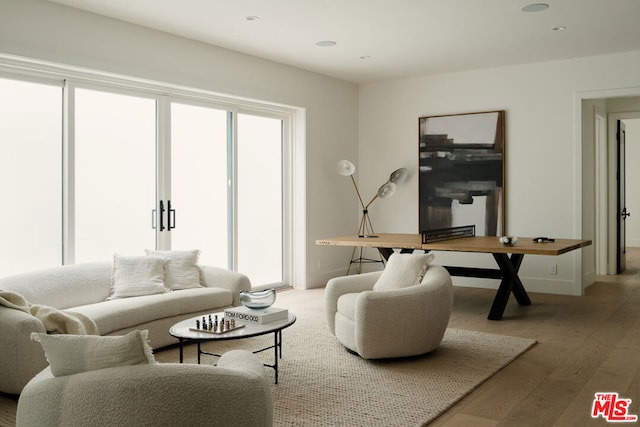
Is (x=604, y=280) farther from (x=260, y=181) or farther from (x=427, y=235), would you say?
(x=260, y=181)

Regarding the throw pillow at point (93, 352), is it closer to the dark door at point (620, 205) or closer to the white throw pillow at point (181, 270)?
the white throw pillow at point (181, 270)

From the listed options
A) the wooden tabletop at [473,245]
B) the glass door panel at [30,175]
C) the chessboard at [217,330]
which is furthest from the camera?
the wooden tabletop at [473,245]

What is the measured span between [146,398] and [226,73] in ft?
16.0

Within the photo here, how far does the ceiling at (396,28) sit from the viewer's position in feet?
15.7

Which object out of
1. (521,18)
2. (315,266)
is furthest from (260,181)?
(521,18)

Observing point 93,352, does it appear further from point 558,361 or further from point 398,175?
point 398,175

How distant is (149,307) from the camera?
13.9ft

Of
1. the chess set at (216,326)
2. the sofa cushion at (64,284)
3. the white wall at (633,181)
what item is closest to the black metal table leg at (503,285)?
the chess set at (216,326)

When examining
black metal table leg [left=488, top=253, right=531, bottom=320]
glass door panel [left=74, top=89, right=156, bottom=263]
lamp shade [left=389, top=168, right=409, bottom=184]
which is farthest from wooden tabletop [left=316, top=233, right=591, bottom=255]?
glass door panel [left=74, top=89, right=156, bottom=263]

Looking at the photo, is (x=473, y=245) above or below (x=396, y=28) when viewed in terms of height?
below

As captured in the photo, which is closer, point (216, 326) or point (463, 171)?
point (216, 326)

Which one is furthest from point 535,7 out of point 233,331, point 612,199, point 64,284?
point 612,199

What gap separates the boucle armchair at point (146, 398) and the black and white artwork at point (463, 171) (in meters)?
5.71

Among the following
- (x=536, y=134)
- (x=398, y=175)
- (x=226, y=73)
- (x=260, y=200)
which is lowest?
(x=260, y=200)
